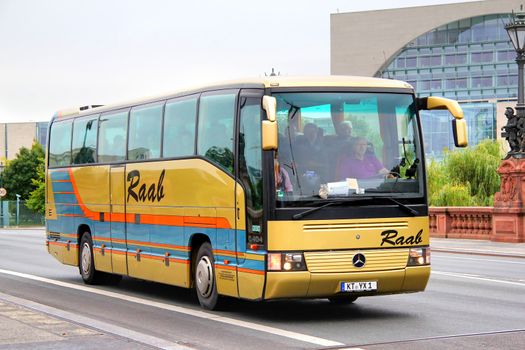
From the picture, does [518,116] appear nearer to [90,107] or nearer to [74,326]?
[90,107]

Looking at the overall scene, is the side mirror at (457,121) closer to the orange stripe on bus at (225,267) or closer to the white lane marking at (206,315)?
the orange stripe on bus at (225,267)

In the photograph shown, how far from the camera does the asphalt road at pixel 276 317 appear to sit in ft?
36.3

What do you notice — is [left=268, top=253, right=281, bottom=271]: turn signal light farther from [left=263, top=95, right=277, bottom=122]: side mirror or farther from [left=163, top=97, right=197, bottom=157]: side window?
[left=163, top=97, right=197, bottom=157]: side window

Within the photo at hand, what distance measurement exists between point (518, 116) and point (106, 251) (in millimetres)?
20559

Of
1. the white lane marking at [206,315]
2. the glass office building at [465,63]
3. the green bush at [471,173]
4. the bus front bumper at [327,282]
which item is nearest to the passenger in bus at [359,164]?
the bus front bumper at [327,282]

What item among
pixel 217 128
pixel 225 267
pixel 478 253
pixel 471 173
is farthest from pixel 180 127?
pixel 471 173

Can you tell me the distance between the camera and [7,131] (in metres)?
158

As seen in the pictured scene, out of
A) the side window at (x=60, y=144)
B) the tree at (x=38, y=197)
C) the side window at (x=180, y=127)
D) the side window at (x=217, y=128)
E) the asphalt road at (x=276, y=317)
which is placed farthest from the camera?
the tree at (x=38, y=197)

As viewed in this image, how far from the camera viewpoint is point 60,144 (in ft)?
70.3

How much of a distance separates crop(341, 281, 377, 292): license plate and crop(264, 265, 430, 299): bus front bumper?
0.13ft

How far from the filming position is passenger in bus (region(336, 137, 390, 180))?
13219mm

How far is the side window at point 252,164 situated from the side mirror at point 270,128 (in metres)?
0.69

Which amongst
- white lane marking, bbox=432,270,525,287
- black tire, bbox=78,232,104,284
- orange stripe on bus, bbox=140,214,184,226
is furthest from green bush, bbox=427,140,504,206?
orange stripe on bus, bbox=140,214,184,226

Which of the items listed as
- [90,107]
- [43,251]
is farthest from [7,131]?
[90,107]
